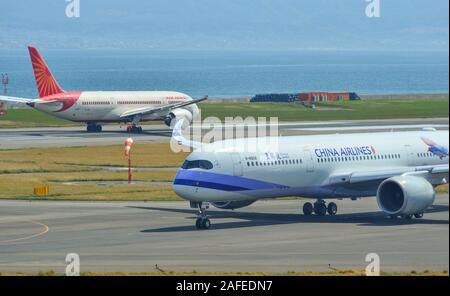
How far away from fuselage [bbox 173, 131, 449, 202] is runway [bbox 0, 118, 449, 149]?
50.6 meters

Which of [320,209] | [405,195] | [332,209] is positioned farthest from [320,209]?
[405,195]

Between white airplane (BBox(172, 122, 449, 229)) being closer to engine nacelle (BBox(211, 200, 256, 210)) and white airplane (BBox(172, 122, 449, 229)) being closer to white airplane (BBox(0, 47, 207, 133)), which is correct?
engine nacelle (BBox(211, 200, 256, 210))

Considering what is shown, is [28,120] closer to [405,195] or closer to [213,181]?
[213,181]

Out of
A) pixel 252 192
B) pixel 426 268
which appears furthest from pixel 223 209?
pixel 426 268

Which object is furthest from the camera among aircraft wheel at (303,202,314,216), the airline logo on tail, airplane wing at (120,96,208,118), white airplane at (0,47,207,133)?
airplane wing at (120,96,208,118)

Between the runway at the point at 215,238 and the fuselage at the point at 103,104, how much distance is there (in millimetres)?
70930

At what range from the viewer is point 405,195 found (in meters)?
62.1

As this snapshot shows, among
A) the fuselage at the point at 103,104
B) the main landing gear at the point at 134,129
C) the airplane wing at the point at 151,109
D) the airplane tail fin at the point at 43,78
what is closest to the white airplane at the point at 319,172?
the main landing gear at the point at 134,129

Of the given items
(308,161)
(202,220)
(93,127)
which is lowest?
(202,220)

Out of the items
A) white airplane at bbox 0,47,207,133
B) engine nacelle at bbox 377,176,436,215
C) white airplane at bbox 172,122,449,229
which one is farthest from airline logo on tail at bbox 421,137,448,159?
white airplane at bbox 0,47,207,133

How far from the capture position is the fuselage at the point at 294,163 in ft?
200

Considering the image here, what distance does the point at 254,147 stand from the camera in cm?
6366

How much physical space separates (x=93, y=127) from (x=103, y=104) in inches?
161

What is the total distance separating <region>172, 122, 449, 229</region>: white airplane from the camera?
61.3 metres
